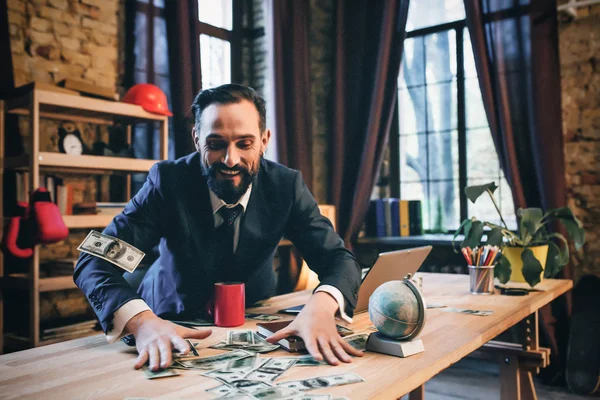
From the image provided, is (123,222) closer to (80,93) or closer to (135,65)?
(80,93)

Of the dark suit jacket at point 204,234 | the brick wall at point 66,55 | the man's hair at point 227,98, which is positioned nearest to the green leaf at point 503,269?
the dark suit jacket at point 204,234

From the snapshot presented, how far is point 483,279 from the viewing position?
6.25ft

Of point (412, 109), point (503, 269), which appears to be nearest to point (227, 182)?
point (503, 269)

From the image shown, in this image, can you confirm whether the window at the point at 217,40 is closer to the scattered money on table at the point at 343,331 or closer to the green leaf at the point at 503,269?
the green leaf at the point at 503,269

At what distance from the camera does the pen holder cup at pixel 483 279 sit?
1906mm

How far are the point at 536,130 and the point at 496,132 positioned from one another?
27 centimetres

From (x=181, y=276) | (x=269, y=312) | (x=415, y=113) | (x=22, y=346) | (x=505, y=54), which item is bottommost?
(x=22, y=346)

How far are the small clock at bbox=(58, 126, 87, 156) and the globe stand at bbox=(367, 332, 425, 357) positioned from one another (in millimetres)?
2392

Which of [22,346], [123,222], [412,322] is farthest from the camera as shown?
[22,346]

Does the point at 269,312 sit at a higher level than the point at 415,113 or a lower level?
lower

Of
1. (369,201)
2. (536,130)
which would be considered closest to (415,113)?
(369,201)

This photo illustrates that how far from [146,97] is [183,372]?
244cm

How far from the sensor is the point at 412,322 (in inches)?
43.3

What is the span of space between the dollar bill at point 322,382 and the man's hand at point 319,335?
0.29 feet
